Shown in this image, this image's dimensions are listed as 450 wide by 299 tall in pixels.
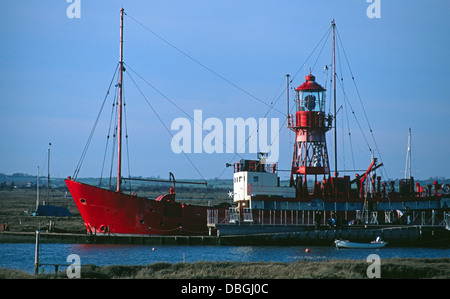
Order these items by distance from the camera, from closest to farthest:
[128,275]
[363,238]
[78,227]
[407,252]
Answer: [128,275] < [407,252] < [363,238] < [78,227]

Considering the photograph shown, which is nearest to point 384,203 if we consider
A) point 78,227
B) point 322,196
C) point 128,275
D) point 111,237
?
point 322,196

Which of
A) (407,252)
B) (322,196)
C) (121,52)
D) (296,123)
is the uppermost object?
(121,52)

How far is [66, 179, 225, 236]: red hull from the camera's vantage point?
54594 millimetres

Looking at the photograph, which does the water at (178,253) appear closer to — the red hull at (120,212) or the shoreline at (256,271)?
the red hull at (120,212)

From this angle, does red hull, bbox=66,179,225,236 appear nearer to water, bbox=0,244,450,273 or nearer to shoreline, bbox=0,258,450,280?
water, bbox=0,244,450,273

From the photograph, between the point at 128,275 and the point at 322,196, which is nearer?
the point at 128,275

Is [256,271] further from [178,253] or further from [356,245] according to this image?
[356,245]

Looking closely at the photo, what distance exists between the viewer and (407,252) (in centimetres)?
5081

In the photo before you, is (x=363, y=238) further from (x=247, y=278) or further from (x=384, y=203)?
(x=247, y=278)

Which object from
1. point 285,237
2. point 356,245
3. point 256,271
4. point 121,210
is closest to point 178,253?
point 121,210

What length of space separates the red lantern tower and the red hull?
13.2 meters

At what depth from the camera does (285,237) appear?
2183 inches

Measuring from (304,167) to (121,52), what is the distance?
19.3m

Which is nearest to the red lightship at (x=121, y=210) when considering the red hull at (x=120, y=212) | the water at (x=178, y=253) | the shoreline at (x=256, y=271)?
the red hull at (x=120, y=212)
